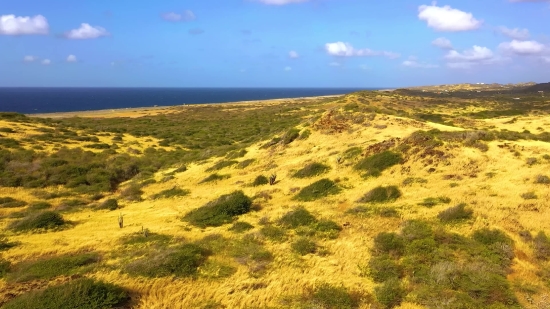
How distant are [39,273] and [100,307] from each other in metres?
3.52

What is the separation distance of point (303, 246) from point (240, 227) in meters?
3.65

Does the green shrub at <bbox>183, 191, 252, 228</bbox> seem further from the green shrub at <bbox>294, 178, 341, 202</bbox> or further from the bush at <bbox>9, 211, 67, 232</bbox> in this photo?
the bush at <bbox>9, 211, 67, 232</bbox>

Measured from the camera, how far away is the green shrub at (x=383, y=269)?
11125 mm

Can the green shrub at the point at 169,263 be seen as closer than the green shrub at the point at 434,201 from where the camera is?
Yes

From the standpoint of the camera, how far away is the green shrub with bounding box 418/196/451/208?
54.0 ft

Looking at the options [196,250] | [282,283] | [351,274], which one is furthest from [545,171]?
[196,250]

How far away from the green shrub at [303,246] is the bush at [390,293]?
309cm

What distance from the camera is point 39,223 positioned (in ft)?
53.2

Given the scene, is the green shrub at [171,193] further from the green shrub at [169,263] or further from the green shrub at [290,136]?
the green shrub at [290,136]

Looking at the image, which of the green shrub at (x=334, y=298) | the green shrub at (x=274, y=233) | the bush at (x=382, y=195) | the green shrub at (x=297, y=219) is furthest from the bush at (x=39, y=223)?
the bush at (x=382, y=195)

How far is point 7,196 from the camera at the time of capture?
75.4 feet

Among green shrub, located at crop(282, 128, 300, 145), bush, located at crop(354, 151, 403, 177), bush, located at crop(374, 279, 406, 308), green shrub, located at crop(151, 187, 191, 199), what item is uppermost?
green shrub, located at crop(282, 128, 300, 145)

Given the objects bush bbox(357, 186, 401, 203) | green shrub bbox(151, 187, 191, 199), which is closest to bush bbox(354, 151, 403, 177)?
bush bbox(357, 186, 401, 203)

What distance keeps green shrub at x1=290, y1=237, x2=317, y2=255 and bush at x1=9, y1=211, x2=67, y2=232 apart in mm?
11361
